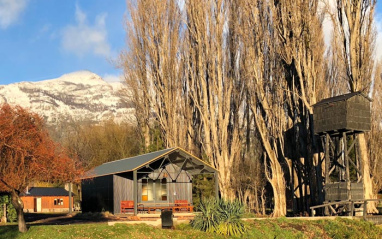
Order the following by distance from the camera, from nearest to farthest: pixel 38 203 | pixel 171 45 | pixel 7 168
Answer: pixel 7 168
pixel 171 45
pixel 38 203

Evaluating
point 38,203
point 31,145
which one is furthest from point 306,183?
point 38,203

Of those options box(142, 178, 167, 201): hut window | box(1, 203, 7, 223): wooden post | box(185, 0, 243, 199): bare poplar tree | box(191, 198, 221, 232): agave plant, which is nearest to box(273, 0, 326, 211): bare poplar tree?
box(185, 0, 243, 199): bare poplar tree

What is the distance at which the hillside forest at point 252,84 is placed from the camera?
29.9 meters

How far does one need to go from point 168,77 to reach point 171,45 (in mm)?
2498

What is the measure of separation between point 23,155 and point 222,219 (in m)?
8.32

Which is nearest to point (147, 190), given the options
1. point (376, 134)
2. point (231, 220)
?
point (231, 220)

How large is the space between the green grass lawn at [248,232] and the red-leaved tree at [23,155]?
1.34m

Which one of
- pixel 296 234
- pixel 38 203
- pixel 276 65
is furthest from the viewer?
pixel 38 203

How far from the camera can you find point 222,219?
20578 mm

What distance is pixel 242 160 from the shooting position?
39438 millimetres

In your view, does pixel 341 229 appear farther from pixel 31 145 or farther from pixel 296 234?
pixel 31 145

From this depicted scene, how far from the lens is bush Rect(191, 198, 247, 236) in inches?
804

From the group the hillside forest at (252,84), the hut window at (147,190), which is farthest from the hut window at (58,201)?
the hut window at (147,190)

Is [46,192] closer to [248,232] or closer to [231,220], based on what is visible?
[231,220]
